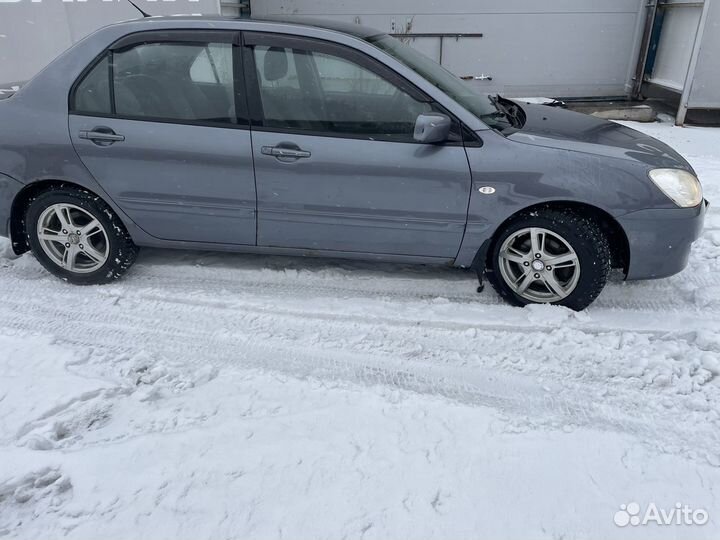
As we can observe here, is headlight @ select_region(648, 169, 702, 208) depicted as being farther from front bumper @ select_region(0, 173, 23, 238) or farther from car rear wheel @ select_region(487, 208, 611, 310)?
front bumper @ select_region(0, 173, 23, 238)

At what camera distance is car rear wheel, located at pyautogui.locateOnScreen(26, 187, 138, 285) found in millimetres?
3713

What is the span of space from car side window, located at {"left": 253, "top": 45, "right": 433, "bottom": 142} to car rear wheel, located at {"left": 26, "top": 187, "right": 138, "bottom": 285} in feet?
4.34

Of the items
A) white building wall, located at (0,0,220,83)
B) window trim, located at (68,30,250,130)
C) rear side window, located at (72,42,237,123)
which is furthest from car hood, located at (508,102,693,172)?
white building wall, located at (0,0,220,83)

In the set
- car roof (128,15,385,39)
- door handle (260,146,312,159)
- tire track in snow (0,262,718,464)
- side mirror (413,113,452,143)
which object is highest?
car roof (128,15,385,39)

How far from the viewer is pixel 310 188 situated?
346 cm

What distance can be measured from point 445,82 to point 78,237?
2.68m

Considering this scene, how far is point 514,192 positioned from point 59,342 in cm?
281

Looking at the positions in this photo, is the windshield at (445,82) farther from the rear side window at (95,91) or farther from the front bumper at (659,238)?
the rear side window at (95,91)

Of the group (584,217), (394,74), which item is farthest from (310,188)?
(584,217)

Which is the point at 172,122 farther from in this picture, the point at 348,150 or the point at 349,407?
the point at 349,407

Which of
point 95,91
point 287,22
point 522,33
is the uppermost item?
point 287,22

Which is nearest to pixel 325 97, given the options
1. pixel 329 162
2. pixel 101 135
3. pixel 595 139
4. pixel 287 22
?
pixel 329 162

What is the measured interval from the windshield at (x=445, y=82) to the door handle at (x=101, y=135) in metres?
1.70

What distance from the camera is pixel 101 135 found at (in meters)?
3.52
